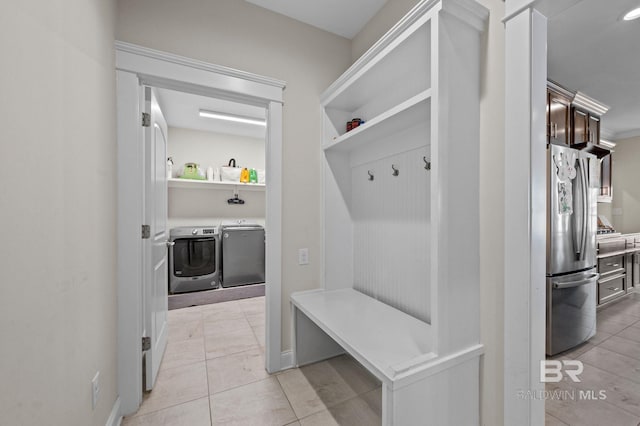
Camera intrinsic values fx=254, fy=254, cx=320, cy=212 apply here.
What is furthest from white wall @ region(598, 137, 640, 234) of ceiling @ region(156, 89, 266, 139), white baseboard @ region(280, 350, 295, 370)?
ceiling @ region(156, 89, 266, 139)

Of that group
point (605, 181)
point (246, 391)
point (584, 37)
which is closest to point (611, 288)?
point (605, 181)

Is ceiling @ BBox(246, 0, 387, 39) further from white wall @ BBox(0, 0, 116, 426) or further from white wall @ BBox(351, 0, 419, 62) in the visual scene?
white wall @ BBox(0, 0, 116, 426)

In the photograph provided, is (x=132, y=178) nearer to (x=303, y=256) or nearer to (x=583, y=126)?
(x=303, y=256)

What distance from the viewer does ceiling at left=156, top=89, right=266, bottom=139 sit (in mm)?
3361

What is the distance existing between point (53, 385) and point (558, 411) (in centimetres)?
253

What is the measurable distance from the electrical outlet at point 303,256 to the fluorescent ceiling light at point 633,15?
2797mm

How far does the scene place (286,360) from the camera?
1.96m

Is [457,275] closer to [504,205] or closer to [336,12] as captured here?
[504,205]

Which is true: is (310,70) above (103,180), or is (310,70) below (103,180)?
above

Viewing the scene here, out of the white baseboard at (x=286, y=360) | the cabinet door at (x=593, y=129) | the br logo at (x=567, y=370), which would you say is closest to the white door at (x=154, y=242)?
the white baseboard at (x=286, y=360)

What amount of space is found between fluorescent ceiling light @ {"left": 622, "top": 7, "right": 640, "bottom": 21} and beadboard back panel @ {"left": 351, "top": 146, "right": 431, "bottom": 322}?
1.79m

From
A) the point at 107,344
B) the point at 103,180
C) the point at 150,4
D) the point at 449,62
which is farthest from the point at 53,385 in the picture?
the point at 150,4

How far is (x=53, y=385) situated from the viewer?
85 centimetres

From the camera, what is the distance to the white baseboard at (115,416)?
135 centimetres
